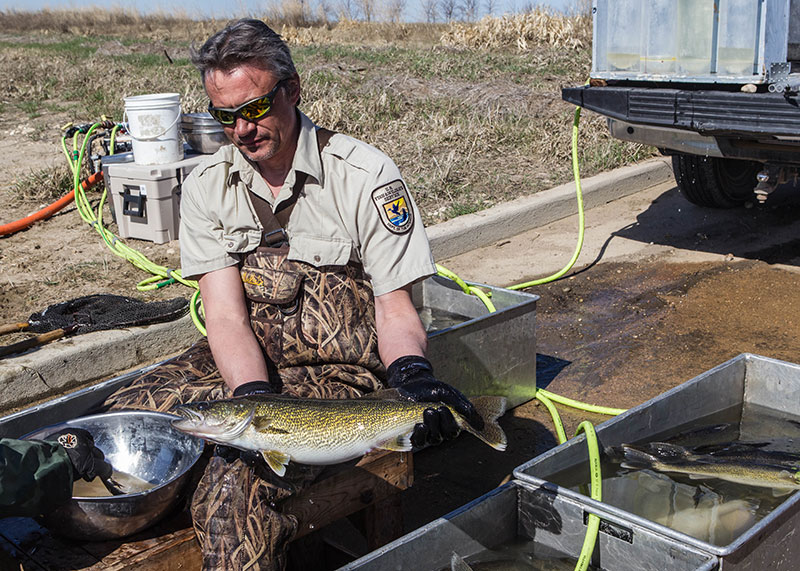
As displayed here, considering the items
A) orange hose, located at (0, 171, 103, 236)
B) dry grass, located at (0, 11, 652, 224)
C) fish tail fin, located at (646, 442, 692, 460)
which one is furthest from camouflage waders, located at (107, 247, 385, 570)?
orange hose, located at (0, 171, 103, 236)

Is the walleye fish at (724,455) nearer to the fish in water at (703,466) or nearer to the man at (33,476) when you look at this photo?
the fish in water at (703,466)


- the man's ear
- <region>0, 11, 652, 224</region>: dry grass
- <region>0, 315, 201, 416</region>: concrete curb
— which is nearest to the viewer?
the man's ear

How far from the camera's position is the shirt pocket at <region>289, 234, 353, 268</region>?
3.33 metres

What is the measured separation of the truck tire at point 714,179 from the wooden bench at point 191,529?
560 cm

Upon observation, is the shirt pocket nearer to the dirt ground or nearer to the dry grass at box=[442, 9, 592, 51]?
the dirt ground

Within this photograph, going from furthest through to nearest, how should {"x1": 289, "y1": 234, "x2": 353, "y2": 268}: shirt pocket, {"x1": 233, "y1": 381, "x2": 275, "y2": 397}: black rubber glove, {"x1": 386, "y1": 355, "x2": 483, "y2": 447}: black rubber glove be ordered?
1. {"x1": 289, "y1": 234, "x2": 353, "y2": 268}: shirt pocket
2. {"x1": 233, "y1": 381, "x2": 275, "y2": 397}: black rubber glove
3. {"x1": 386, "y1": 355, "x2": 483, "y2": 447}: black rubber glove

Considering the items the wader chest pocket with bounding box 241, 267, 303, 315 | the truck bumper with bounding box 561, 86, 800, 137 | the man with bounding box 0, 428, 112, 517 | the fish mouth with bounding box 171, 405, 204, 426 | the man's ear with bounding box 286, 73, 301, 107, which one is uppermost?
the man's ear with bounding box 286, 73, 301, 107

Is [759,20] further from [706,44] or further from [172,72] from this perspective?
[172,72]

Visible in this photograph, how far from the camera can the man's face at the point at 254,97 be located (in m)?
3.11

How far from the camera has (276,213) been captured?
342cm

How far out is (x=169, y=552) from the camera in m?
2.78

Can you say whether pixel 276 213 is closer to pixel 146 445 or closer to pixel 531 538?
pixel 146 445

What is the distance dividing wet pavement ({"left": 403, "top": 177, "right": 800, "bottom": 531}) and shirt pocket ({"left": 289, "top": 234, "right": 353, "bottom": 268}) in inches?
52.1

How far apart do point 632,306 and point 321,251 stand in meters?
3.71
